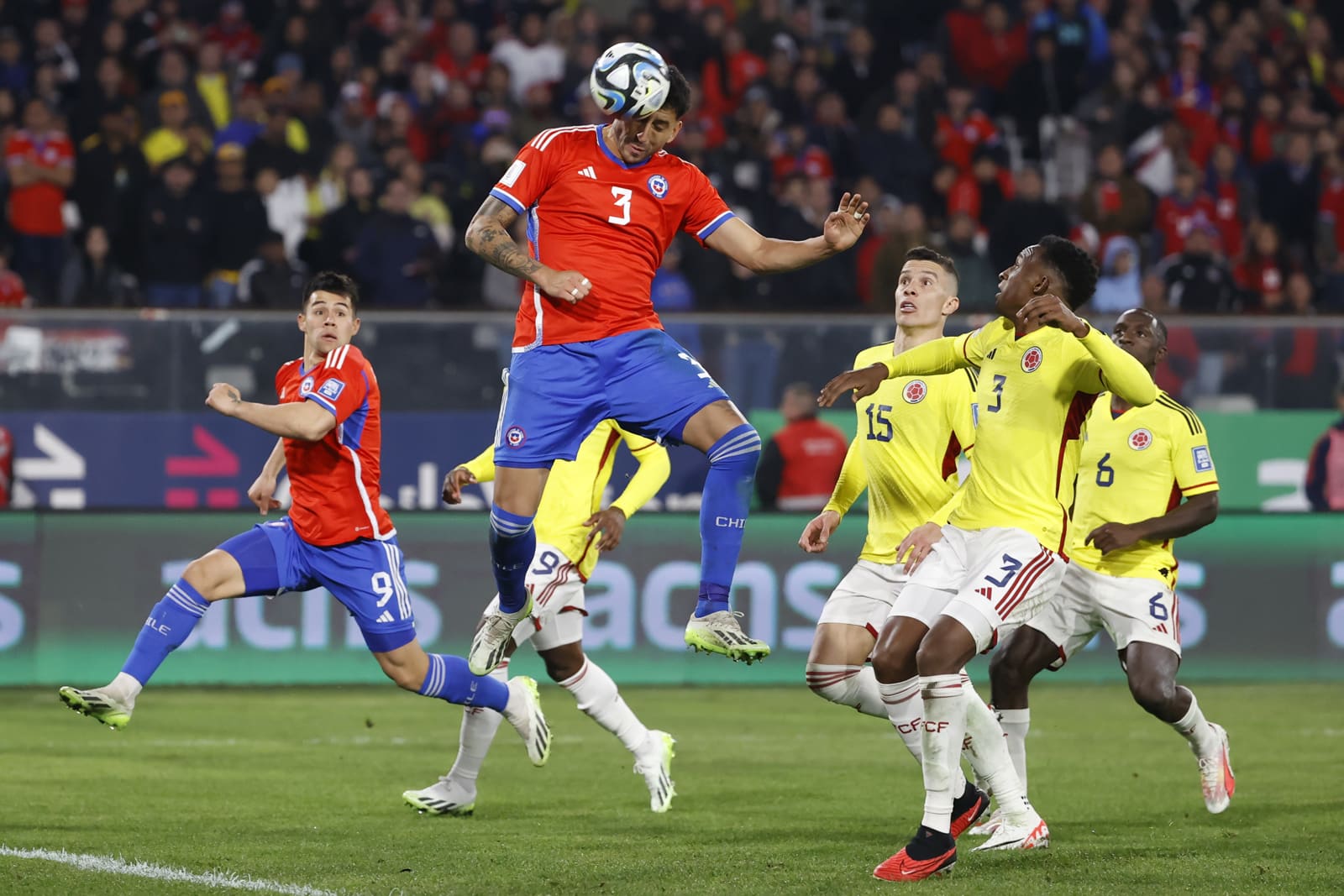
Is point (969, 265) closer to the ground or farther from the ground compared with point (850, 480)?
farther from the ground

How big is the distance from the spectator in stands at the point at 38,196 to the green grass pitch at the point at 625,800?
4.47m

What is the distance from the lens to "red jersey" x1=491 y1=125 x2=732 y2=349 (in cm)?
775

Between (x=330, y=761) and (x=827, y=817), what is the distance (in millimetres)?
3291

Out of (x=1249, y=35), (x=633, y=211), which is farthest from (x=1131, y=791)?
(x=1249, y=35)

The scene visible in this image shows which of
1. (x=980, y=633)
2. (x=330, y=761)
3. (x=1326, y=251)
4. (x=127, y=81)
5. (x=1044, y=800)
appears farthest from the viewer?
(x=1326, y=251)

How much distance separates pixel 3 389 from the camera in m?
14.9

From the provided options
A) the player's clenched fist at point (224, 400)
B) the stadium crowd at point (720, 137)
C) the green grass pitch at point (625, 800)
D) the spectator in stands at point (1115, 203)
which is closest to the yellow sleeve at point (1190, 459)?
the green grass pitch at point (625, 800)

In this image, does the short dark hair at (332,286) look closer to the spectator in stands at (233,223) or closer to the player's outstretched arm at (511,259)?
the player's outstretched arm at (511,259)

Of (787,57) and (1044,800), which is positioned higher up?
(787,57)

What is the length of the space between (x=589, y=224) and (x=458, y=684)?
2249 mm

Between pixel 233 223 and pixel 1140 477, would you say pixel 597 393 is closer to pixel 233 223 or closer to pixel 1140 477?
pixel 1140 477

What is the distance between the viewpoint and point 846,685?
8.73m

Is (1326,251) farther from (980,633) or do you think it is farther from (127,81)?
(980,633)

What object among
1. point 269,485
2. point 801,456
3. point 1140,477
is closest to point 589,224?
point 269,485
